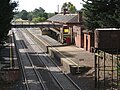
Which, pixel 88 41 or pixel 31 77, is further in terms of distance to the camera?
pixel 88 41

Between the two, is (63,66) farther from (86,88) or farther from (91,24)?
(86,88)

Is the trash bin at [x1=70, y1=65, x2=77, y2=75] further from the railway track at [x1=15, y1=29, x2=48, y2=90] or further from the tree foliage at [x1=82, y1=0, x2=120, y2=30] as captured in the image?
the tree foliage at [x1=82, y1=0, x2=120, y2=30]

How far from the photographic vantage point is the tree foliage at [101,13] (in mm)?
35625

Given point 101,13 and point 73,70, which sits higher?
point 101,13

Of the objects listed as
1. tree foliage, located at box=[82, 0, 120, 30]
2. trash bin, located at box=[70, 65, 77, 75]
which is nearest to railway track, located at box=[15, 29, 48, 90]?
trash bin, located at box=[70, 65, 77, 75]

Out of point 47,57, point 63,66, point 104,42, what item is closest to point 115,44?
point 104,42

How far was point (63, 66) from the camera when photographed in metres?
38.1

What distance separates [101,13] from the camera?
38062 mm

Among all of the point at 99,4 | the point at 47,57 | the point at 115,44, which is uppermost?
the point at 99,4

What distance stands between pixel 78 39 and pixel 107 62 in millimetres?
24783

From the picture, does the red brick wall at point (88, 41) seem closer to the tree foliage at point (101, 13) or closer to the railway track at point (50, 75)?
the tree foliage at point (101, 13)

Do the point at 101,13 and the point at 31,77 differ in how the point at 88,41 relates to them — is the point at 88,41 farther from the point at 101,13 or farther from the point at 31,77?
the point at 31,77

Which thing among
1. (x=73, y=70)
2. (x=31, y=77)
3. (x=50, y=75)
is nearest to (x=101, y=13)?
(x=73, y=70)

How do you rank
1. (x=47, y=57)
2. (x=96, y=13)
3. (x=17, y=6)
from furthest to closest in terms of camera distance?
(x=47, y=57), (x=96, y=13), (x=17, y=6)
